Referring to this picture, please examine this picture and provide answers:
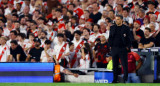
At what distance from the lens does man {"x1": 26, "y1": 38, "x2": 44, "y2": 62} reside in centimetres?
1393

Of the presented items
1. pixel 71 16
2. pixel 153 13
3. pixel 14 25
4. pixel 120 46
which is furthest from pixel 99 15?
pixel 120 46

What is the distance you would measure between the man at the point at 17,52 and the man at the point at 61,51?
1205 mm

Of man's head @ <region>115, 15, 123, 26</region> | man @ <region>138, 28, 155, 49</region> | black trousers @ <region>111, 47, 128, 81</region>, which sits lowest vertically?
black trousers @ <region>111, 47, 128, 81</region>

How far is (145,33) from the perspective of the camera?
44.3 ft

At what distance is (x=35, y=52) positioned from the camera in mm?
13969

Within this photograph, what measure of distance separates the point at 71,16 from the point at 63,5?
1.95 metres

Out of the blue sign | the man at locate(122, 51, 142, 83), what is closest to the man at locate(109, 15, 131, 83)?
the man at locate(122, 51, 142, 83)

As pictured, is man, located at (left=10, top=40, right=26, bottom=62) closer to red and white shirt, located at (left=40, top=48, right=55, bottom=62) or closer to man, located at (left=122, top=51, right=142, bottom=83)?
red and white shirt, located at (left=40, top=48, right=55, bottom=62)

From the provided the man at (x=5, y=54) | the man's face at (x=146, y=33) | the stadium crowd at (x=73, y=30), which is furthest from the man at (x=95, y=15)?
the man at (x=5, y=54)

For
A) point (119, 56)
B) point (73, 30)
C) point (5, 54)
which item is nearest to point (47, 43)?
point (5, 54)

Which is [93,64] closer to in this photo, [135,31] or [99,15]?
[135,31]

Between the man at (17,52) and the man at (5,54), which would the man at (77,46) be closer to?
the man at (17,52)

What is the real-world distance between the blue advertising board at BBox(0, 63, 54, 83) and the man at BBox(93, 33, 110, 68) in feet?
6.09

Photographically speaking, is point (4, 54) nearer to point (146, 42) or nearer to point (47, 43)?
point (47, 43)
